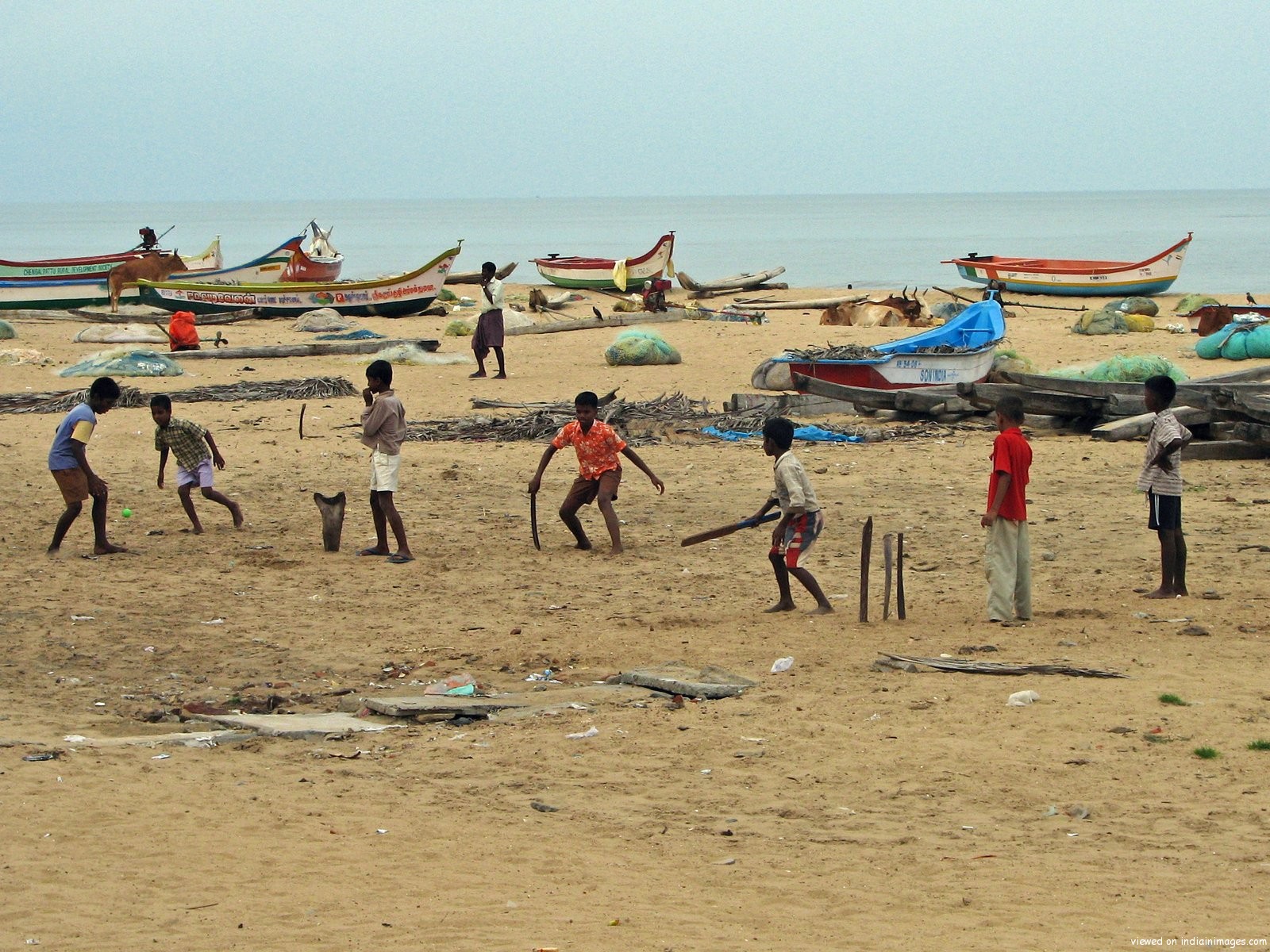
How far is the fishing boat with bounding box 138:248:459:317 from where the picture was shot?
27750mm

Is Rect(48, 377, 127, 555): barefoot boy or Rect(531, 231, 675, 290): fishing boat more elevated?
Rect(531, 231, 675, 290): fishing boat

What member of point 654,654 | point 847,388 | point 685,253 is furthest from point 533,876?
point 685,253

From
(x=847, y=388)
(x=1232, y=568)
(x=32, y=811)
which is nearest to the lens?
(x=32, y=811)

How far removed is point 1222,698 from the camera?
20.1ft

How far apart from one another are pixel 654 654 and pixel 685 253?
68261mm

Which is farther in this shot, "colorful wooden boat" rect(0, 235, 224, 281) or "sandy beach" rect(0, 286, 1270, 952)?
"colorful wooden boat" rect(0, 235, 224, 281)

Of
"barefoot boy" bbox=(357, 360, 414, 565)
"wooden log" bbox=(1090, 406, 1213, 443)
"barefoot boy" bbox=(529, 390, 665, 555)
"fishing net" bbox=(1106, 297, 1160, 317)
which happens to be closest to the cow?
"fishing net" bbox=(1106, 297, 1160, 317)

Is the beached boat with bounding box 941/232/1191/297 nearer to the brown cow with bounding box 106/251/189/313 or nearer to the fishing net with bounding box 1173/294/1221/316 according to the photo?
the fishing net with bounding box 1173/294/1221/316

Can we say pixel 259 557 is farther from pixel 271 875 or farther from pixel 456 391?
pixel 456 391

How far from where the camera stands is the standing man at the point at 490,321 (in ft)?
57.7

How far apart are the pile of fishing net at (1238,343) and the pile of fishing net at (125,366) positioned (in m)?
14.3

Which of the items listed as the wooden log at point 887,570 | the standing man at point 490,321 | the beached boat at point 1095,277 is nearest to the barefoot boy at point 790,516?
the wooden log at point 887,570

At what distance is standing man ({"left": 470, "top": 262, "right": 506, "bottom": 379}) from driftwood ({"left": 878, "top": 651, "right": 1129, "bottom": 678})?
38.1ft

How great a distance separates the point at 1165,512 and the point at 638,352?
39.5 feet
